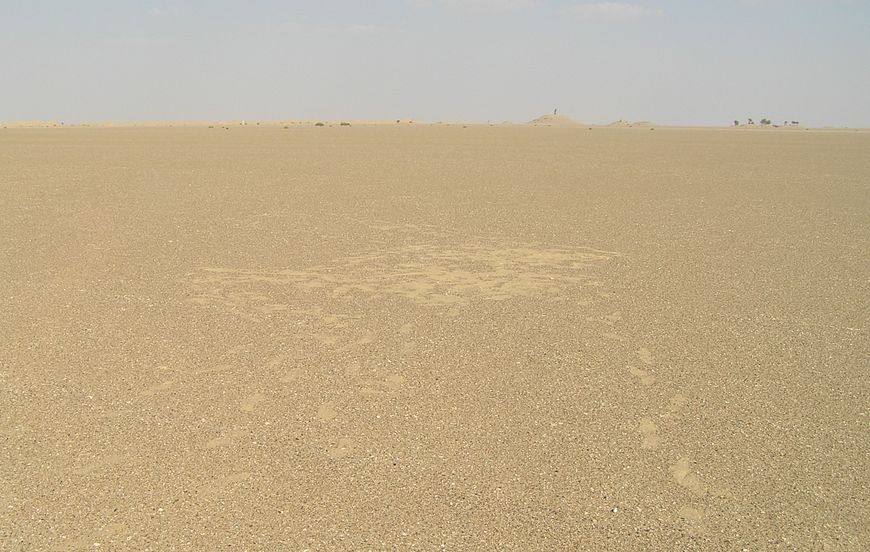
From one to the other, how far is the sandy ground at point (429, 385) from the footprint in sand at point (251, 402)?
0.02 meters

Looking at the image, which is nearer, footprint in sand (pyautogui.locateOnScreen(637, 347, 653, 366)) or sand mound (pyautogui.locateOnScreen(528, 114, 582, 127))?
footprint in sand (pyautogui.locateOnScreen(637, 347, 653, 366))

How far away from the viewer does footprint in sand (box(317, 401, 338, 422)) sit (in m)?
4.80

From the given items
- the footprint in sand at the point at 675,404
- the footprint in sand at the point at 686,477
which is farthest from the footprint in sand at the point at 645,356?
the footprint in sand at the point at 686,477

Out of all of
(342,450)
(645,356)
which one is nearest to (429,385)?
(342,450)

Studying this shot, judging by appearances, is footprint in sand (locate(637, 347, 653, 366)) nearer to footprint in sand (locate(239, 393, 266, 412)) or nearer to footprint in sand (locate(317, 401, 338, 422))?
footprint in sand (locate(317, 401, 338, 422))

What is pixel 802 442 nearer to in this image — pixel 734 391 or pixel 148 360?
pixel 734 391

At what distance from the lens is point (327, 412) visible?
192 inches

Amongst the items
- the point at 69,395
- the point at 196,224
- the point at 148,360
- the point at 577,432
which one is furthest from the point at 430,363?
the point at 196,224

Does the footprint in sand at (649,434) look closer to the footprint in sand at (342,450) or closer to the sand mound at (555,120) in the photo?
the footprint in sand at (342,450)

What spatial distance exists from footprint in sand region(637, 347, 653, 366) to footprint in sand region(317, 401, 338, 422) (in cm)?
249

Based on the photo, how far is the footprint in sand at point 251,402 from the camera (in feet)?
16.1

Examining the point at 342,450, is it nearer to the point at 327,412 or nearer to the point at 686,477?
the point at 327,412

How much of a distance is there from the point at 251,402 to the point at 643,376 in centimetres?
285

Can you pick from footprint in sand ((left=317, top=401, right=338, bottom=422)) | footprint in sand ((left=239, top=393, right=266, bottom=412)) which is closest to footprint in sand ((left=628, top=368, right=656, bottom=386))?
footprint in sand ((left=317, top=401, right=338, bottom=422))
